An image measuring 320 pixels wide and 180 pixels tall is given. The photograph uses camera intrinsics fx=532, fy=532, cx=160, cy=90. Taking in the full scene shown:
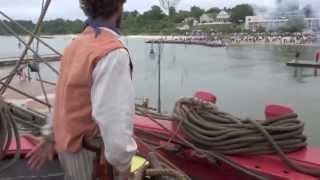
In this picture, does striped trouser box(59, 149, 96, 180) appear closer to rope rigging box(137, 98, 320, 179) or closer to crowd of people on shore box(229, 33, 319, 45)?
rope rigging box(137, 98, 320, 179)

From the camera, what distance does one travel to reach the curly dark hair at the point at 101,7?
1.88 m

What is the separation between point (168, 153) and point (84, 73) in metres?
2.05

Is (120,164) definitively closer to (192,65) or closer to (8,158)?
(8,158)

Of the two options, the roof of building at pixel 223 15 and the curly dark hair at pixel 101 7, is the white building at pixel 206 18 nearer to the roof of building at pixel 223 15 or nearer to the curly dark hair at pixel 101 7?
the roof of building at pixel 223 15

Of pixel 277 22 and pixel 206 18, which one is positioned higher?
pixel 277 22

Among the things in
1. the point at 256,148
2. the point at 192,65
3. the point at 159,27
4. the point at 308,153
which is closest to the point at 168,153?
the point at 256,148

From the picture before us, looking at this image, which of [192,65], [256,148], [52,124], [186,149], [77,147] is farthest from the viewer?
[192,65]

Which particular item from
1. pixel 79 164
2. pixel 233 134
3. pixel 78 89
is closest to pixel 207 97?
pixel 233 134

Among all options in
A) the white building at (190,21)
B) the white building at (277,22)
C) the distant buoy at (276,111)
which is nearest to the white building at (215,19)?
the white building at (190,21)

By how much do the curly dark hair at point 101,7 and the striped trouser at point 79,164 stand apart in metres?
0.52

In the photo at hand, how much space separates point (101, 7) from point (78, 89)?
1.00ft

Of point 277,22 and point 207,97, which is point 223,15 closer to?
point 277,22

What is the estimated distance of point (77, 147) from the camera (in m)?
1.99

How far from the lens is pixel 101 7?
1894mm
